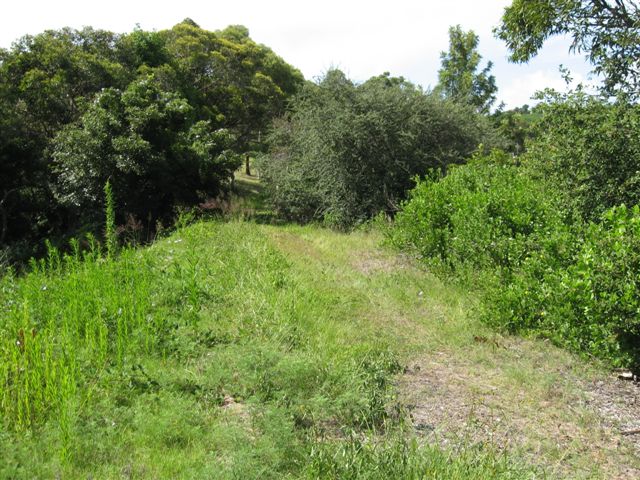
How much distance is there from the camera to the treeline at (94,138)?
12.9 meters

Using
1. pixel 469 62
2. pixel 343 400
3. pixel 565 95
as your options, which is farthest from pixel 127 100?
pixel 469 62

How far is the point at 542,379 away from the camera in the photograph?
4.62 m

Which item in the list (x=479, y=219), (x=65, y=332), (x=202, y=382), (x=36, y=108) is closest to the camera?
(x=202, y=382)

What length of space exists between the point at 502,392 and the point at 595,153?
3438 millimetres

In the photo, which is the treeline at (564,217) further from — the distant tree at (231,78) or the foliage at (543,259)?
the distant tree at (231,78)

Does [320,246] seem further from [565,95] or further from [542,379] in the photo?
[542,379]

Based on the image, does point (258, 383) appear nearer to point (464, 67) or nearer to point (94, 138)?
point (94, 138)

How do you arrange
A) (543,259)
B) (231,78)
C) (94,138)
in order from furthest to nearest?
(231,78), (94,138), (543,259)

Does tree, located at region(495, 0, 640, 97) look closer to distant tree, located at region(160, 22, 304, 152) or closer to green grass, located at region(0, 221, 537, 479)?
green grass, located at region(0, 221, 537, 479)


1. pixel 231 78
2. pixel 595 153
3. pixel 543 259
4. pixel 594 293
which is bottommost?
pixel 594 293

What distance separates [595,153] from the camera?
6.45 meters

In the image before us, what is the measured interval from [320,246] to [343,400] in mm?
7190

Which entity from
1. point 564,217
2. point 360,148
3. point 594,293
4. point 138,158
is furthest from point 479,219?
point 138,158

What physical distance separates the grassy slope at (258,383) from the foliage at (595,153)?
1.86 m
